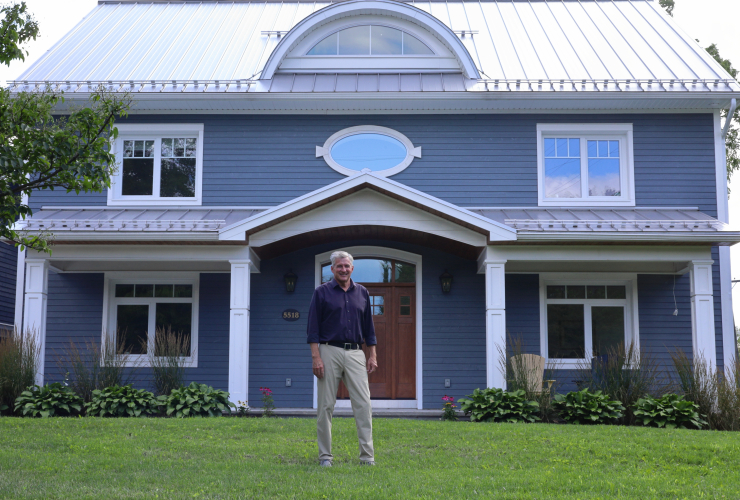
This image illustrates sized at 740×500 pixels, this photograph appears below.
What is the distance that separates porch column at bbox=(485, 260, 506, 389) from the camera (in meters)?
9.63

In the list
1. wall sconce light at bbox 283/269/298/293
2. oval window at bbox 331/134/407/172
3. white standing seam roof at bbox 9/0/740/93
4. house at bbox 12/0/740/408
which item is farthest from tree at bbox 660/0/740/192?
wall sconce light at bbox 283/269/298/293

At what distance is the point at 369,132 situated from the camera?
11.7m

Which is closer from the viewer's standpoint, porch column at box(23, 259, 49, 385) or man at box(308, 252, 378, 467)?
man at box(308, 252, 378, 467)

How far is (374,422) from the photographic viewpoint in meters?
8.15

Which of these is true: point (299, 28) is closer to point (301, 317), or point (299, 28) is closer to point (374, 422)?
point (301, 317)

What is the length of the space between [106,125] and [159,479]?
3157 mm

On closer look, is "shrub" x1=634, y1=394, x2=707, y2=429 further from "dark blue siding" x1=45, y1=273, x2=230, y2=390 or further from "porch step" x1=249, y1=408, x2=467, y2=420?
"dark blue siding" x1=45, y1=273, x2=230, y2=390

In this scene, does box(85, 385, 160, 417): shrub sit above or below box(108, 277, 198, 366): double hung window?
below

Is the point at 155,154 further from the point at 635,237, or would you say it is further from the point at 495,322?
the point at 635,237

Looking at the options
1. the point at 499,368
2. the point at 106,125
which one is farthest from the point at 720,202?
the point at 106,125

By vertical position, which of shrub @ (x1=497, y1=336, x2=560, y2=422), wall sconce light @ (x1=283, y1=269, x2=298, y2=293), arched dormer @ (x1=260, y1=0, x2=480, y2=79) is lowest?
shrub @ (x1=497, y1=336, x2=560, y2=422)

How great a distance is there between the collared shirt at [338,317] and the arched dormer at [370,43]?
7.18 metres

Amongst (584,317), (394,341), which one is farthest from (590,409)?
(394,341)

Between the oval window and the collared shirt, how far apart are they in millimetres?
5983
